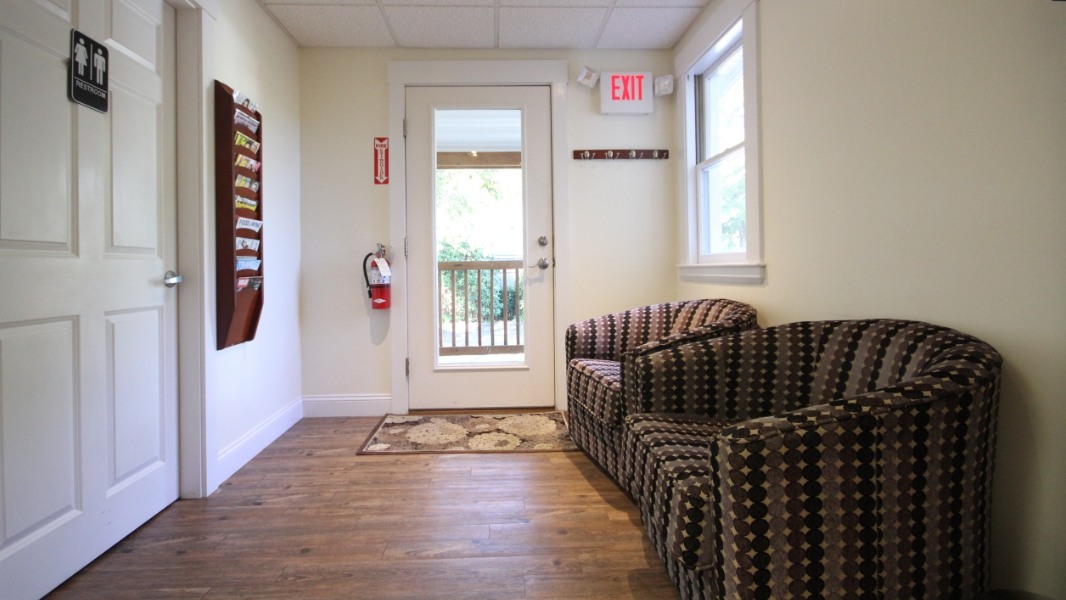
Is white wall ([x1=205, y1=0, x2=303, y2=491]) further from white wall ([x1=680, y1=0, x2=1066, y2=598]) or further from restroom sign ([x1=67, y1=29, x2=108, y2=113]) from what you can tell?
white wall ([x1=680, y1=0, x2=1066, y2=598])

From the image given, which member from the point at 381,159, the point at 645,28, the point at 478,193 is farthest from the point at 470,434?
the point at 645,28

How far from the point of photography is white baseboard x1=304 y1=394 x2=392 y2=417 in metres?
2.86

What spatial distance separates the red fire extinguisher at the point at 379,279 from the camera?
276cm

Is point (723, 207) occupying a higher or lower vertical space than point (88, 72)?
lower

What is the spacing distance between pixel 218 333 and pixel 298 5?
5.72 feet

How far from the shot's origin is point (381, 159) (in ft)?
9.38

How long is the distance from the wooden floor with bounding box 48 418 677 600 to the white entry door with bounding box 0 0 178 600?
198mm

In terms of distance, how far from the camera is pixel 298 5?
7.83 feet

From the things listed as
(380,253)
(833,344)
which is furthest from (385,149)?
(833,344)

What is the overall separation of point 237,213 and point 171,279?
405 mm

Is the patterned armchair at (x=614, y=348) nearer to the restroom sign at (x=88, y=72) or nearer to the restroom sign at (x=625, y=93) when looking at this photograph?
the restroom sign at (x=625, y=93)

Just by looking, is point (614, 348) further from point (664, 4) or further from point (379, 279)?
point (664, 4)

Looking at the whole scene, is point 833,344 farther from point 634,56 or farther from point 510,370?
point 634,56

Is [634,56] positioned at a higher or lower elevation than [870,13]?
higher
